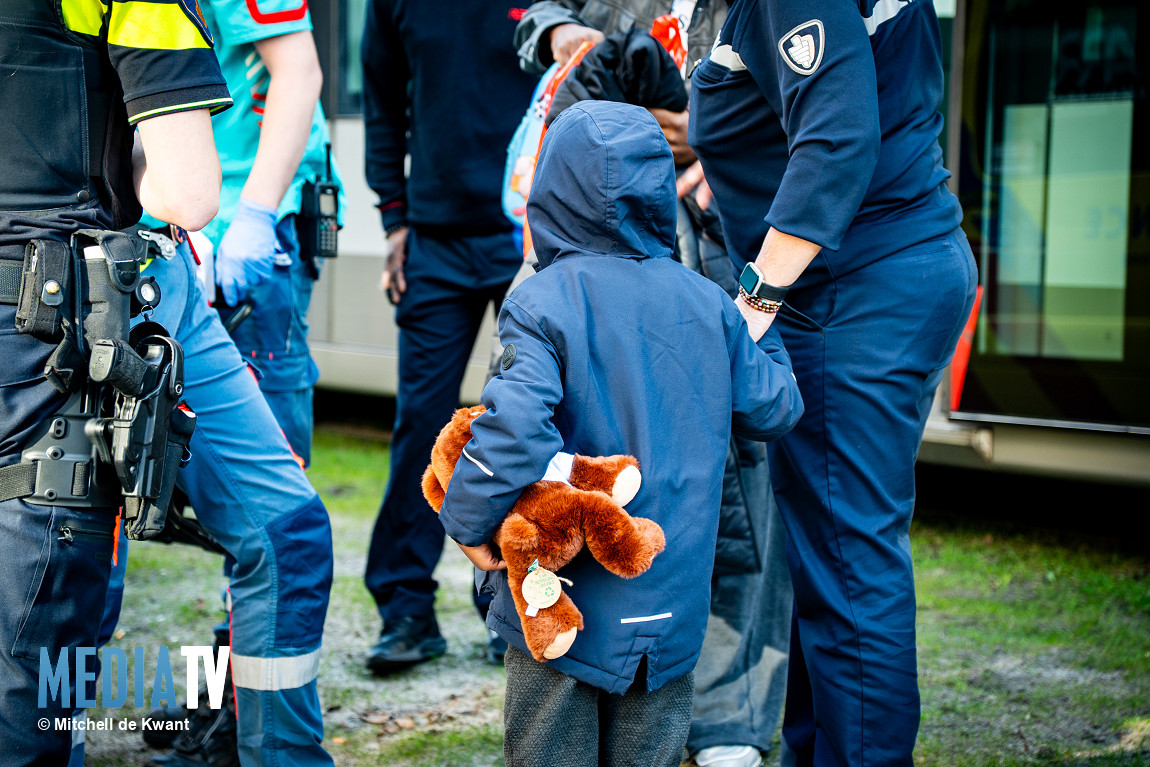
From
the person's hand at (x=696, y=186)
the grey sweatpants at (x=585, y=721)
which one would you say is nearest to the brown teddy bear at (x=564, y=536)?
the grey sweatpants at (x=585, y=721)

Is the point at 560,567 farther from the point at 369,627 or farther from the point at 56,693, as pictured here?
the point at 369,627

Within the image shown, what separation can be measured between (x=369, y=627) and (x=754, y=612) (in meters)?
1.53

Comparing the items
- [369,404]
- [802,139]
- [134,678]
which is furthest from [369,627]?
[369,404]

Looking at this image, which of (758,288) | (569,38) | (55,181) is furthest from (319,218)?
(758,288)

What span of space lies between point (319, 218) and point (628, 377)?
5.07 feet

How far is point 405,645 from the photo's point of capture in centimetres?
333

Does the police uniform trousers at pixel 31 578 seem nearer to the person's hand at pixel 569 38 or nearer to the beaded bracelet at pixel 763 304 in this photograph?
the beaded bracelet at pixel 763 304

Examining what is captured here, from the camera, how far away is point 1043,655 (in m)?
3.45

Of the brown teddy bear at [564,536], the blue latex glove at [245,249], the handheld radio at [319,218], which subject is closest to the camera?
the brown teddy bear at [564,536]

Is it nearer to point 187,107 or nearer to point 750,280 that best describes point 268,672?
point 187,107

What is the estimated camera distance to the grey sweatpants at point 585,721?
183 centimetres

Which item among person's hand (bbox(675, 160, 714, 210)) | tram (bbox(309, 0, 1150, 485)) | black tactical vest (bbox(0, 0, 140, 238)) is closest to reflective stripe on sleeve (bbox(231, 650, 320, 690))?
black tactical vest (bbox(0, 0, 140, 238))

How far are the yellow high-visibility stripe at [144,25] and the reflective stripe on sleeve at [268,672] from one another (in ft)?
3.99

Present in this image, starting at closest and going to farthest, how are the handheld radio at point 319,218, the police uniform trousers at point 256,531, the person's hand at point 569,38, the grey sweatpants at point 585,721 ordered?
1. the grey sweatpants at point 585,721
2. the police uniform trousers at point 256,531
3. the person's hand at point 569,38
4. the handheld radio at point 319,218
